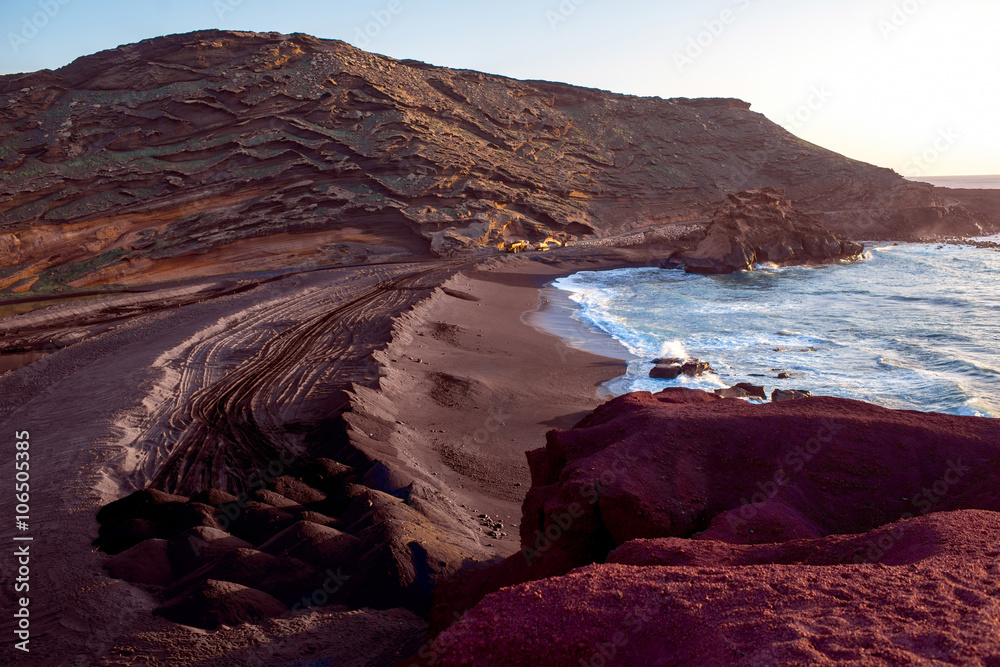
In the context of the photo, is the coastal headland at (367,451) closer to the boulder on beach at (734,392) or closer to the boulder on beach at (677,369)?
the boulder on beach at (677,369)

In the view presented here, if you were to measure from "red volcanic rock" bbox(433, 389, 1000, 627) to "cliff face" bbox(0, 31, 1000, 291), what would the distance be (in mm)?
29521

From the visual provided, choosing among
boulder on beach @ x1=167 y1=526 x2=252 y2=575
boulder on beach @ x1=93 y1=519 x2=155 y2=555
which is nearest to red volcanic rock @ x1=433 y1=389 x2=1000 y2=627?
boulder on beach @ x1=167 y1=526 x2=252 y2=575

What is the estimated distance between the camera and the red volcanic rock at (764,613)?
2393mm

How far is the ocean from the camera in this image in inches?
521

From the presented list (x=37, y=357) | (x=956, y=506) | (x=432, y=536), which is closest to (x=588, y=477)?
(x=432, y=536)

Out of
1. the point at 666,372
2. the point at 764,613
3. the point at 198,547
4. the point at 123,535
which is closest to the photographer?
the point at 764,613

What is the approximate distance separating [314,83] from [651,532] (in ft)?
134

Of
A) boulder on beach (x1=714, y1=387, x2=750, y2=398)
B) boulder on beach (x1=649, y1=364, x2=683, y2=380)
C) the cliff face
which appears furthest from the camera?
the cliff face

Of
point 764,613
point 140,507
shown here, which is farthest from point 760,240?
point 764,613

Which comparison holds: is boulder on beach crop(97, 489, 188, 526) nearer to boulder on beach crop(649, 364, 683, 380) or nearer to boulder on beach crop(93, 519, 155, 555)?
boulder on beach crop(93, 519, 155, 555)

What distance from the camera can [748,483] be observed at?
4.81m

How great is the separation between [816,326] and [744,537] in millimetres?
17384

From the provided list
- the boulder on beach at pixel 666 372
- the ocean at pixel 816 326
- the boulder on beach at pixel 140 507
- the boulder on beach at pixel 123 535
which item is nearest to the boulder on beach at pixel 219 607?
the boulder on beach at pixel 123 535

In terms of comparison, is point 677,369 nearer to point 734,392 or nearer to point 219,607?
point 734,392
